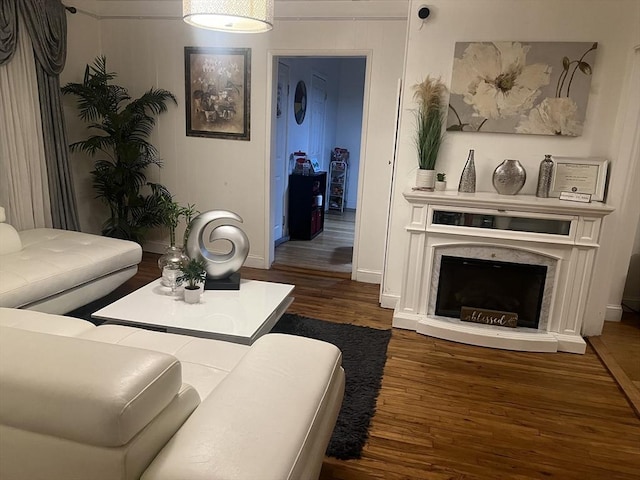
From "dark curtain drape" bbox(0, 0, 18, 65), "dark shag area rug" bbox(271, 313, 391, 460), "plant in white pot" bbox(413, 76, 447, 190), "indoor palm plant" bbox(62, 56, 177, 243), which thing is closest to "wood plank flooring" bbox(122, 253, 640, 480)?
"dark shag area rug" bbox(271, 313, 391, 460)

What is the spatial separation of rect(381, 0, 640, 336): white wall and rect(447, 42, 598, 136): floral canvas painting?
6cm

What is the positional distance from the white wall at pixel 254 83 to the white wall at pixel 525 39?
59 centimetres

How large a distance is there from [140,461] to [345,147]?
298 inches

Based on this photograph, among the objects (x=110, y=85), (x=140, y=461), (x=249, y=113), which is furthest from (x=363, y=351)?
(x=110, y=85)

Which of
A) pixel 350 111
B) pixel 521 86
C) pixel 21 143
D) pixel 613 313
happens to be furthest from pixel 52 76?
pixel 350 111

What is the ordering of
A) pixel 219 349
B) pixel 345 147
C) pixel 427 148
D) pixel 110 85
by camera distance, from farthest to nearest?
pixel 345 147 < pixel 110 85 < pixel 427 148 < pixel 219 349

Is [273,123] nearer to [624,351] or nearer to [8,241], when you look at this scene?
[8,241]

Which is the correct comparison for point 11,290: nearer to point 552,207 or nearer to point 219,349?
point 219,349

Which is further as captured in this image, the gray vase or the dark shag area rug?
the gray vase

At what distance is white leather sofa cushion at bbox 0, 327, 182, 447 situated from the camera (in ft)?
3.30

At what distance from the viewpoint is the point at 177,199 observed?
469 cm

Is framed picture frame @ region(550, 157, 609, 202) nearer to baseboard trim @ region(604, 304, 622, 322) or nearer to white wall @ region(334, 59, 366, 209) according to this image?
baseboard trim @ region(604, 304, 622, 322)

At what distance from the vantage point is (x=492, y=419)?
7.52 feet

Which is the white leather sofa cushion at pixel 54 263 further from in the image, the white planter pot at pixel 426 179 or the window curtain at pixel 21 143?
the white planter pot at pixel 426 179
